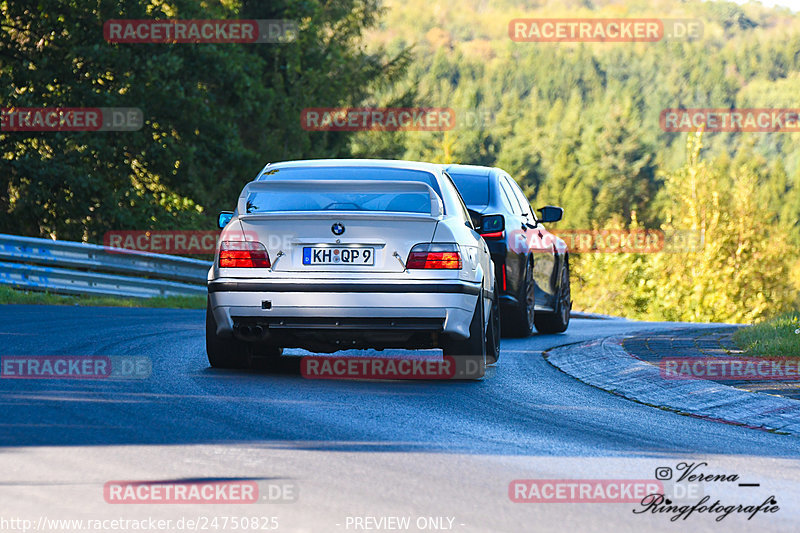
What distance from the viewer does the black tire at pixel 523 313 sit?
1326 cm

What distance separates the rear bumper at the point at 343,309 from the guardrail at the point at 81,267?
1006 cm

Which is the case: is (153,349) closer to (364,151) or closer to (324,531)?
(324,531)

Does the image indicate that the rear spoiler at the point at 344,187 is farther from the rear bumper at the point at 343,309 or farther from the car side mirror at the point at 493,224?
the car side mirror at the point at 493,224

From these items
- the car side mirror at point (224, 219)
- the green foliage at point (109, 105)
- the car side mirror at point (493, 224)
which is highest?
the green foliage at point (109, 105)

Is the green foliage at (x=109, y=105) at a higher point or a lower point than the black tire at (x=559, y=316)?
higher

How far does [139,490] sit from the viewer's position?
5145mm

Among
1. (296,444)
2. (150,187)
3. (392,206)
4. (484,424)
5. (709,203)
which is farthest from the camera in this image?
(709,203)

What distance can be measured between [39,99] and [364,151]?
23977 mm

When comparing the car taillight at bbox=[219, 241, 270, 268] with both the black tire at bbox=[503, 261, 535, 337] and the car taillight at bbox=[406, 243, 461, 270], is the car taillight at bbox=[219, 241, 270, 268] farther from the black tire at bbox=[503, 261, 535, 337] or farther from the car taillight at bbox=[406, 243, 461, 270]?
the black tire at bbox=[503, 261, 535, 337]

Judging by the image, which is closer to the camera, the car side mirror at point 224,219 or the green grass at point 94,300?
the car side mirror at point 224,219

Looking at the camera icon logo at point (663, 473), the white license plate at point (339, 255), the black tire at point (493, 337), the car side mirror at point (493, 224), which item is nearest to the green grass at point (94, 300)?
the car side mirror at point (493, 224)

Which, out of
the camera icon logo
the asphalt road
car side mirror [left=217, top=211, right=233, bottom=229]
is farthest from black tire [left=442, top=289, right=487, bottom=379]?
the camera icon logo

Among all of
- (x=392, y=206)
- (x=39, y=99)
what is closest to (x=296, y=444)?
(x=392, y=206)

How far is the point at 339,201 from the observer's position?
9.28 meters
